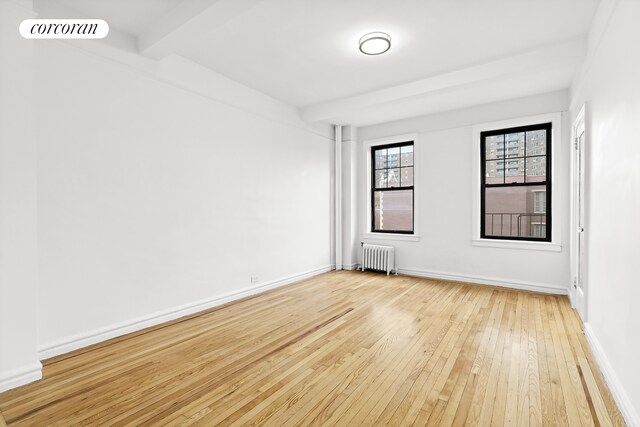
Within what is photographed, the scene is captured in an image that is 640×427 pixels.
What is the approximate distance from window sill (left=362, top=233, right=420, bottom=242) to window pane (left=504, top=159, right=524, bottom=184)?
1740mm

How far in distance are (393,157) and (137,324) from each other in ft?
16.4

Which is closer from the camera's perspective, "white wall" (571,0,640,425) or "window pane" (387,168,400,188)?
"white wall" (571,0,640,425)

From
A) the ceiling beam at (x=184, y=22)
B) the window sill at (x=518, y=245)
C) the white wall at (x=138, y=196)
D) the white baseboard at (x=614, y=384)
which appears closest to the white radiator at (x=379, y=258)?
the window sill at (x=518, y=245)

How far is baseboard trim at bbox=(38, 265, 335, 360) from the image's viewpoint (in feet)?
8.86

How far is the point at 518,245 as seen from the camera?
4809 mm

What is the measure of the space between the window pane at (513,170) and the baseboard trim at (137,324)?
402 cm

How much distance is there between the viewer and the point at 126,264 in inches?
124

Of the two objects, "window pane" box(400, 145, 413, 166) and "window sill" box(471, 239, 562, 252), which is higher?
"window pane" box(400, 145, 413, 166)

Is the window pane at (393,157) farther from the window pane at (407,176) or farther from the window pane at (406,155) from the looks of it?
the window pane at (407,176)

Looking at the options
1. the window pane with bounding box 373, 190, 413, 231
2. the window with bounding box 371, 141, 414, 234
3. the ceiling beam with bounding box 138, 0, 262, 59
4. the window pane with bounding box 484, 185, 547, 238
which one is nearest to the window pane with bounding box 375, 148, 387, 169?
the window with bounding box 371, 141, 414, 234

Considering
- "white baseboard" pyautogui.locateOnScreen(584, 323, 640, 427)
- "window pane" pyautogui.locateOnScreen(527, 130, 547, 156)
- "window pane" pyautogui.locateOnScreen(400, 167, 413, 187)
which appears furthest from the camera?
"window pane" pyautogui.locateOnScreen(400, 167, 413, 187)

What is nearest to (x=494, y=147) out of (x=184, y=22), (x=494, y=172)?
(x=494, y=172)

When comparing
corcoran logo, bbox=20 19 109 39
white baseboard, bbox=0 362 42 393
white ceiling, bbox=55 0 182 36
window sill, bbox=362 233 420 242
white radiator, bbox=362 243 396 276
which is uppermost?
white ceiling, bbox=55 0 182 36

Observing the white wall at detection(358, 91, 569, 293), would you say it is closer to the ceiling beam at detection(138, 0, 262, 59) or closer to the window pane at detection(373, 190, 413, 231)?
the window pane at detection(373, 190, 413, 231)
